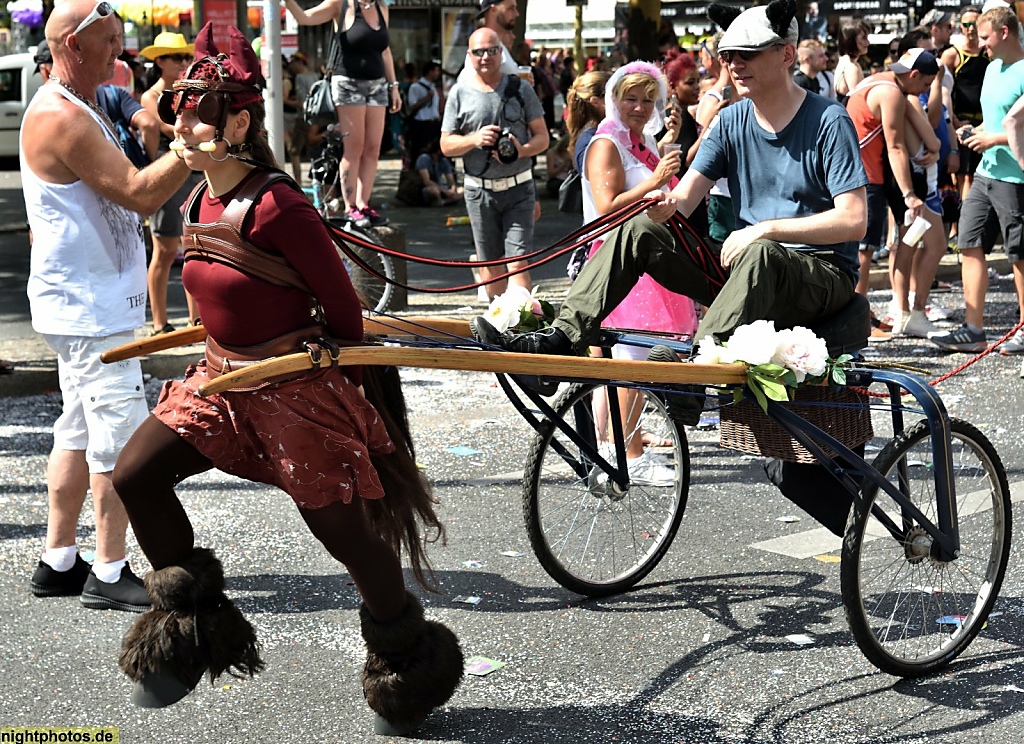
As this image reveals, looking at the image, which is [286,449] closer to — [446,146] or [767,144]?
[767,144]

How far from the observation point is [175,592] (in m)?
3.88

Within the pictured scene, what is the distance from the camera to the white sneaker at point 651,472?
591 cm

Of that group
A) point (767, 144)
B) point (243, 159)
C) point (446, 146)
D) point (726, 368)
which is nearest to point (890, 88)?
point (446, 146)

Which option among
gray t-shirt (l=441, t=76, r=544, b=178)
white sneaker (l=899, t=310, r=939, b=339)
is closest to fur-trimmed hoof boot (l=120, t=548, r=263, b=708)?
gray t-shirt (l=441, t=76, r=544, b=178)

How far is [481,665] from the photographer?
178 inches

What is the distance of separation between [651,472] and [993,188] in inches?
181

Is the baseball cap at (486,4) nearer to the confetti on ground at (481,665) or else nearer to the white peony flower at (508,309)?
the white peony flower at (508,309)

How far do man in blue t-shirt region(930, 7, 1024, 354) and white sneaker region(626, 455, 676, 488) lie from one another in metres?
4.13

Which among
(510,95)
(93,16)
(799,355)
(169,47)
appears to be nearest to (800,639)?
(799,355)

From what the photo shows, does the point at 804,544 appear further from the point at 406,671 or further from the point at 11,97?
the point at 11,97

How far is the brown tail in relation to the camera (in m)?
4.09

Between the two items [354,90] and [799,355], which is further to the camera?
[354,90]

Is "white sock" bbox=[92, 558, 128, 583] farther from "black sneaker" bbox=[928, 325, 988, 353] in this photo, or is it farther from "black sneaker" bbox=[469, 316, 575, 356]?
"black sneaker" bbox=[928, 325, 988, 353]

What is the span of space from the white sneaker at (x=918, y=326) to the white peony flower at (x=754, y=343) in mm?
6180
